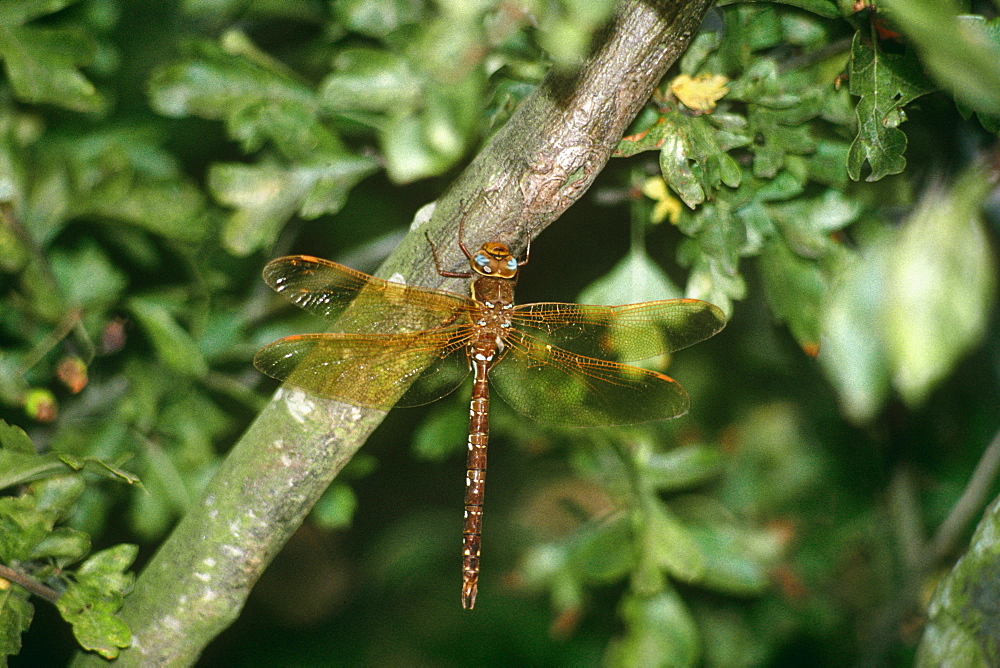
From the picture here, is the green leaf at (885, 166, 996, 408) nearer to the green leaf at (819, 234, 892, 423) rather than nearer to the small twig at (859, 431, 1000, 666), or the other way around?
the green leaf at (819, 234, 892, 423)

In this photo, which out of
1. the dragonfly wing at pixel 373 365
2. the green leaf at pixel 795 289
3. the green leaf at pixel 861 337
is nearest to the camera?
the green leaf at pixel 861 337

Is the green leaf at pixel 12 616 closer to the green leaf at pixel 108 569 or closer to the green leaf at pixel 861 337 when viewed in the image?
the green leaf at pixel 108 569

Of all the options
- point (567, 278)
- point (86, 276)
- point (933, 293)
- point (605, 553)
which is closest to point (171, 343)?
point (86, 276)

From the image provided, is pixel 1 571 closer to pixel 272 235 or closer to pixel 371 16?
pixel 272 235

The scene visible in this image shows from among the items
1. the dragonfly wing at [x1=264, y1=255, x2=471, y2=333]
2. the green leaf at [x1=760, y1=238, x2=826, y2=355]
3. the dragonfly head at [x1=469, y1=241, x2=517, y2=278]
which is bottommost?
the dragonfly wing at [x1=264, y1=255, x2=471, y2=333]

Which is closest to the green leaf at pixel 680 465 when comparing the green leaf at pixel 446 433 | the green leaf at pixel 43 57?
the green leaf at pixel 446 433

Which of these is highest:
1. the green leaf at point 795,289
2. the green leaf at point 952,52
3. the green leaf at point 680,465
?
the green leaf at point 952,52

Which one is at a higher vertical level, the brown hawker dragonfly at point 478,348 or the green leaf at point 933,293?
the green leaf at point 933,293

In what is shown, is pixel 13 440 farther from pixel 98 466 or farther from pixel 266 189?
pixel 266 189

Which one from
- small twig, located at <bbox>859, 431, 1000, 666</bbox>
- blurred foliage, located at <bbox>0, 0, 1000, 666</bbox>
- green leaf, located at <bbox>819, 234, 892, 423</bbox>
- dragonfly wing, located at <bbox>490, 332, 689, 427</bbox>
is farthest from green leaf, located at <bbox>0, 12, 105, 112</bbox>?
small twig, located at <bbox>859, 431, 1000, 666</bbox>
